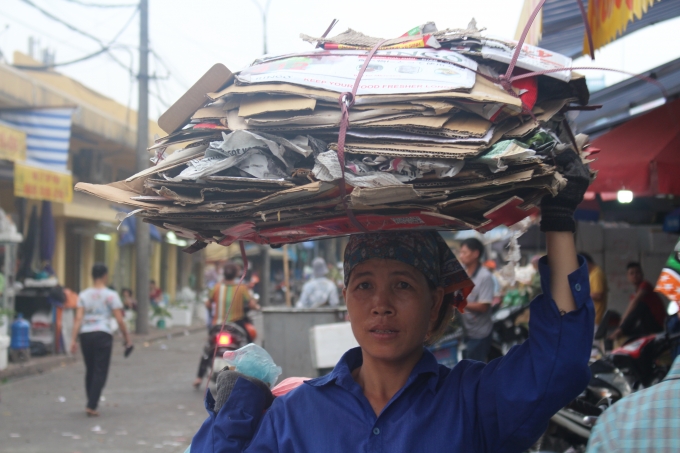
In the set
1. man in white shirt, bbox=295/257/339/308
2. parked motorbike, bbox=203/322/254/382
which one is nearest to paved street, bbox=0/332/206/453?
parked motorbike, bbox=203/322/254/382

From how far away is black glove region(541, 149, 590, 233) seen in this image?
5.47 ft

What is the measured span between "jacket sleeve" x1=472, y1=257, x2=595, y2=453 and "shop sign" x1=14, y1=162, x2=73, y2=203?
34.2 feet

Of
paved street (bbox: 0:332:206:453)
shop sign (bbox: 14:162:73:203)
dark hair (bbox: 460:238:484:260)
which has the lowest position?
paved street (bbox: 0:332:206:453)

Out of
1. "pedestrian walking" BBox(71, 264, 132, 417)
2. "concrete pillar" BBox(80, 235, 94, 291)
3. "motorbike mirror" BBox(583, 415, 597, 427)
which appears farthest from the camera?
"concrete pillar" BBox(80, 235, 94, 291)

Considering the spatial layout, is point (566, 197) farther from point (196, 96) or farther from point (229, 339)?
point (229, 339)

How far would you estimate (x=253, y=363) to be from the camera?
2.09 meters

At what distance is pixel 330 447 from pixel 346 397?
0.55 ft

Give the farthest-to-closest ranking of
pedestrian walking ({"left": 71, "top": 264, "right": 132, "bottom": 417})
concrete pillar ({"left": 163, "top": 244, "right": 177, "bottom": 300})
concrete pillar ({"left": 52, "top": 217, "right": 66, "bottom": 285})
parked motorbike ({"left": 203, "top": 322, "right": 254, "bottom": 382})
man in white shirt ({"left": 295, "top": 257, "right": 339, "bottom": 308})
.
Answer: concrete pillar ({"left": 163, "top": 244, "right": 177, "bottom": 300}), concrete pillar ({"left": 52, "top": 217, "right": 66, "bottom": 285}), man in white shirt ({"left": 295, "top": 257, "right": 339, "bottom": 308}), pedestrian walking ({"left": 71, "top": 264, "right": 132, "bottom": 417}), parked motorbike ({"left": 203, "top": 322, "right": 254, "bottom": 382})

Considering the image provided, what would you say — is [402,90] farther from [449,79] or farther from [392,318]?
[392,318]

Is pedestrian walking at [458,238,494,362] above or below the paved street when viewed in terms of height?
above

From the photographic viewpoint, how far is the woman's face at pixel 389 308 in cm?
192

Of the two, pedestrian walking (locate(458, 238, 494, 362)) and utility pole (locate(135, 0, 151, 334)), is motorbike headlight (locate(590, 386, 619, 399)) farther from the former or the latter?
utility pole (locate(135, 0, 151, 334))

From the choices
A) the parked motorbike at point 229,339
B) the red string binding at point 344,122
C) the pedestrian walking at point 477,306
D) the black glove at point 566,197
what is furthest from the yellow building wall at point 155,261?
the black glove at point 566,197

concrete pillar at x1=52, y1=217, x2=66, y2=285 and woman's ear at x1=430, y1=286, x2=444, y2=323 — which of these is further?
concrete pillar at x1=52, y1=217, x2=66, y2=285
